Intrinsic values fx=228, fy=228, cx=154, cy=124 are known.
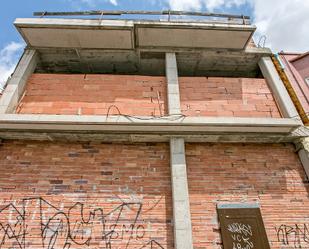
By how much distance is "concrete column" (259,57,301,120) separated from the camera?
4991mm

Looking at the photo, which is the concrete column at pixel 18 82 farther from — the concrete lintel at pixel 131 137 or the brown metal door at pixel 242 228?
the brown metal door at pixel 242 228

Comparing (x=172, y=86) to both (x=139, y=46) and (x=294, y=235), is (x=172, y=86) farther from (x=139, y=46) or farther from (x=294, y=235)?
(x=294, y=235)

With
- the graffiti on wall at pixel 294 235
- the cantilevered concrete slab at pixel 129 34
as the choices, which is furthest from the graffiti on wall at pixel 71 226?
the cantilevered concrete slab at pixel 129 34

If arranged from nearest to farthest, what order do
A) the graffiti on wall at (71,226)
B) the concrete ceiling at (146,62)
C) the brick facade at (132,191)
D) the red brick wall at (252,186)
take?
1. the graffiti on wall at (71,226)
2. the brick facade at (132,191)
3. the red brick wall at (252,186)
4. the concrete ceiling at (146,62)

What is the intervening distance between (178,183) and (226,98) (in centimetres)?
238

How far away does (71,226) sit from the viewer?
3979 millimetres

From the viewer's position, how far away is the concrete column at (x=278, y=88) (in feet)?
16.4

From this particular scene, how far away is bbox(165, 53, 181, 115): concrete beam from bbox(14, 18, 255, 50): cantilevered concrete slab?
0.42 m

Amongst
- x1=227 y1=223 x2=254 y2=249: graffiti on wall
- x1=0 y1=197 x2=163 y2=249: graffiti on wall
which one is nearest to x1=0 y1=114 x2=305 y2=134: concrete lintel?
x1=0 y1=197 x2=163 y2=249: graffiti on wall

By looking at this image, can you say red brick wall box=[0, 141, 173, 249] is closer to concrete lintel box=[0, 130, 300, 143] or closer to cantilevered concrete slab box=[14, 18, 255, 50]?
concrete lintel box=[0, 130, 300, 143]

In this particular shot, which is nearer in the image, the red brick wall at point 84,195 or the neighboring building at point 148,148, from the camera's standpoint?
the red brick wall at point 84,195

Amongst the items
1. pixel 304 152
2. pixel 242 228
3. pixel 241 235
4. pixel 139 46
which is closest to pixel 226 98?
pixel 304 152

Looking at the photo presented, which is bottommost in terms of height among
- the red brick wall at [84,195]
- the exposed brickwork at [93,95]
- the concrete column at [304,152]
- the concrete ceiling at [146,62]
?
the red brick wall at [84,195]

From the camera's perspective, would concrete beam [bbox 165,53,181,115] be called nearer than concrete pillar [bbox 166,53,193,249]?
No
